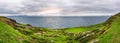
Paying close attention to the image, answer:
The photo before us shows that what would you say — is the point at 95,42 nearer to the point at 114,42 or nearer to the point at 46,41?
the point at 114,42

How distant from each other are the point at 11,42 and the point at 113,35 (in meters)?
24.4

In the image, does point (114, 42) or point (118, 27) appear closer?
point (114, 42)

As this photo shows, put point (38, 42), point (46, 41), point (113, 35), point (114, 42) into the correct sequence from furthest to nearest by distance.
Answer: point (46, 41)
point (38, 42)
point (113, 35)
point (114, 42)

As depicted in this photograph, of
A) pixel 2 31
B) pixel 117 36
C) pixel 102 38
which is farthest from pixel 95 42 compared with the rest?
pixel 2 31

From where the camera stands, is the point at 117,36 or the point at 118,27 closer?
the point at 117,36

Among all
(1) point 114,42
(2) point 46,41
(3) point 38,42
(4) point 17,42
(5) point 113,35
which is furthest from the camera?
(2) point 46,41

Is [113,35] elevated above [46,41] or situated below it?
above

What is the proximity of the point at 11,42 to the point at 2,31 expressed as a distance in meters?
5.87

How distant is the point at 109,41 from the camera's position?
181ft

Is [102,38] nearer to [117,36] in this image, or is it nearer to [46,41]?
[117,36]

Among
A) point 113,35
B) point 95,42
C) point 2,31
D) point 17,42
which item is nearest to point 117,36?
point 113,35

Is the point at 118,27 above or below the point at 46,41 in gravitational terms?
above

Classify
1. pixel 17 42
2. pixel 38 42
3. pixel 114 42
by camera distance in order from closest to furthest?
pixel 114 42 → pixel 17 42 → pixel 38 42

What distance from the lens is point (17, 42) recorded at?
62.1m
